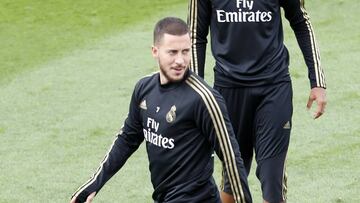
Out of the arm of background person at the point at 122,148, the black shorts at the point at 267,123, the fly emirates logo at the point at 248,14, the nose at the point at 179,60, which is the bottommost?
the black shorts at the point at 267,123

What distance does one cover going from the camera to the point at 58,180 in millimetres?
9039

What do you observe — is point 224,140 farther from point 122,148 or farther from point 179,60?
point 122,148

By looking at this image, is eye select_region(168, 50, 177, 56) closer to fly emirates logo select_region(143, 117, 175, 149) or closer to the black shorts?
fly emirates logo select_region(143, 117, 175, 149)

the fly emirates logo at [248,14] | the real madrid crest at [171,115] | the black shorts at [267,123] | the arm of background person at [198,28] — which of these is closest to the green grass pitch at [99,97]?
the black shorts at [267,123]

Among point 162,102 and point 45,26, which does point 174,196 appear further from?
point 45,26

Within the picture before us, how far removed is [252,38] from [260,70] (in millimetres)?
206

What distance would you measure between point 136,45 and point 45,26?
84.5 inches

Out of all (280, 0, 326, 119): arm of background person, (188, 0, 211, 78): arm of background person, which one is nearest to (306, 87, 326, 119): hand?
(280, 0, 326, 119): arm of background person

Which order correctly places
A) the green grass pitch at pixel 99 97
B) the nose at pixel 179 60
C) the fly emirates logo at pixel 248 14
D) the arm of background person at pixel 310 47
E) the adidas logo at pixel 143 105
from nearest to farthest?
the nose at pixel 179 60 < the adidas logo at pixel 143 105 < the fly emirates logo at pixel 248 14 < the arm of background person at pixel 310 47 < the green grass pitch at pixel 99 97

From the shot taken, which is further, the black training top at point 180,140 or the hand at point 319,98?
the hand at point 319,98

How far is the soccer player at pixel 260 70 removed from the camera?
257 inches

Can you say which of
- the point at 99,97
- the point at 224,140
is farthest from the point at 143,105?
the point at 99,97

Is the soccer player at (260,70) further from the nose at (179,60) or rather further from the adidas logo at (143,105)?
the nose at (179,60)

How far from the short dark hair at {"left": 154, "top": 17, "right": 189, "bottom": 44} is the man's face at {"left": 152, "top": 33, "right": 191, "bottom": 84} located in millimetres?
20
